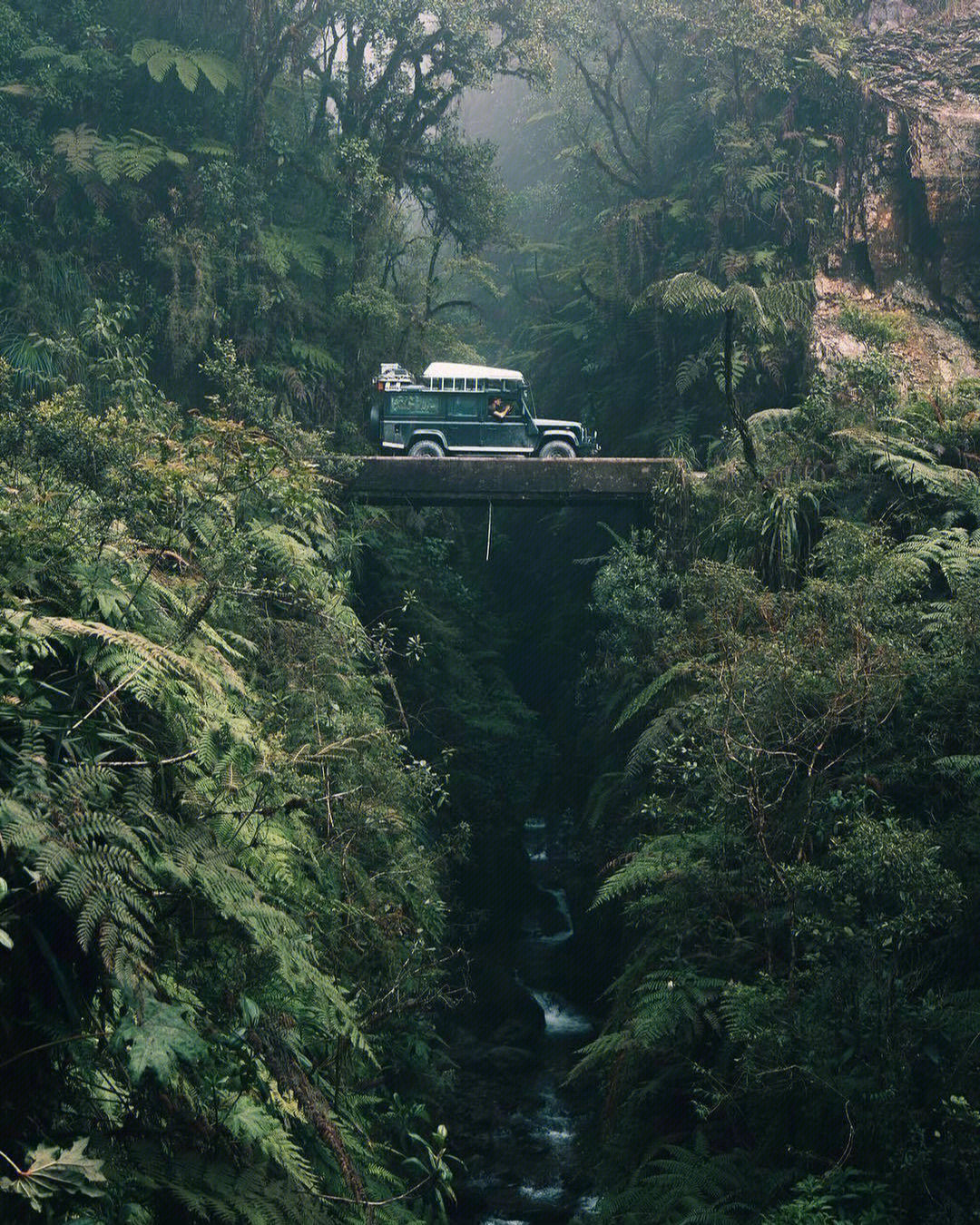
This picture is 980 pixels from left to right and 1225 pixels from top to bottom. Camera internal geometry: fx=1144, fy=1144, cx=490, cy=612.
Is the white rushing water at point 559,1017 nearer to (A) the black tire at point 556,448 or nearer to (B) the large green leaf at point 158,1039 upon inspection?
(A) the black tire at point 556,448

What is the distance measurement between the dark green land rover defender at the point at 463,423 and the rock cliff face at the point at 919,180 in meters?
5.77

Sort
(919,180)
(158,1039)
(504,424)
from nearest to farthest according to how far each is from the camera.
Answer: (158,1039) < (504,424) < (919,180)

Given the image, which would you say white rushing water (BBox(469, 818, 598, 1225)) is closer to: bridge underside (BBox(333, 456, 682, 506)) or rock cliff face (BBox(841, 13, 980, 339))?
bridge underside (BBox(333, 456, 682, 506))

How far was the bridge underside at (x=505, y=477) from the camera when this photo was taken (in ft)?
49.0

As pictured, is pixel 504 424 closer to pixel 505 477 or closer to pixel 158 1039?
pixel 505 477

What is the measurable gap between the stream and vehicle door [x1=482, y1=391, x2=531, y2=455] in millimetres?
6821

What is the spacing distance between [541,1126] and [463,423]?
9922 mm

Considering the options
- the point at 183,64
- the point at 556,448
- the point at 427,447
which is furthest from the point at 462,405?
the point at 183,64

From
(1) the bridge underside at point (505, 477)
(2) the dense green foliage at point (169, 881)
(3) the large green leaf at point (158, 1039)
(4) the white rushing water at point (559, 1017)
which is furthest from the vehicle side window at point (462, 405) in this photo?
(3) the large green leaf at point (158, 1039)

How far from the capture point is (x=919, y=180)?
18.1m

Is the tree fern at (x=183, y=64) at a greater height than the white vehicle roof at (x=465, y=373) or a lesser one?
greater

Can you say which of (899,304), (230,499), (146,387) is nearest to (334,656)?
(230,499)

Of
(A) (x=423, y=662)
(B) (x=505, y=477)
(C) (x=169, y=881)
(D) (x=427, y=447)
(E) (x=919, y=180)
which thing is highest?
(E) (x=919, y=180)

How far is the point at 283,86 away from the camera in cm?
1980
